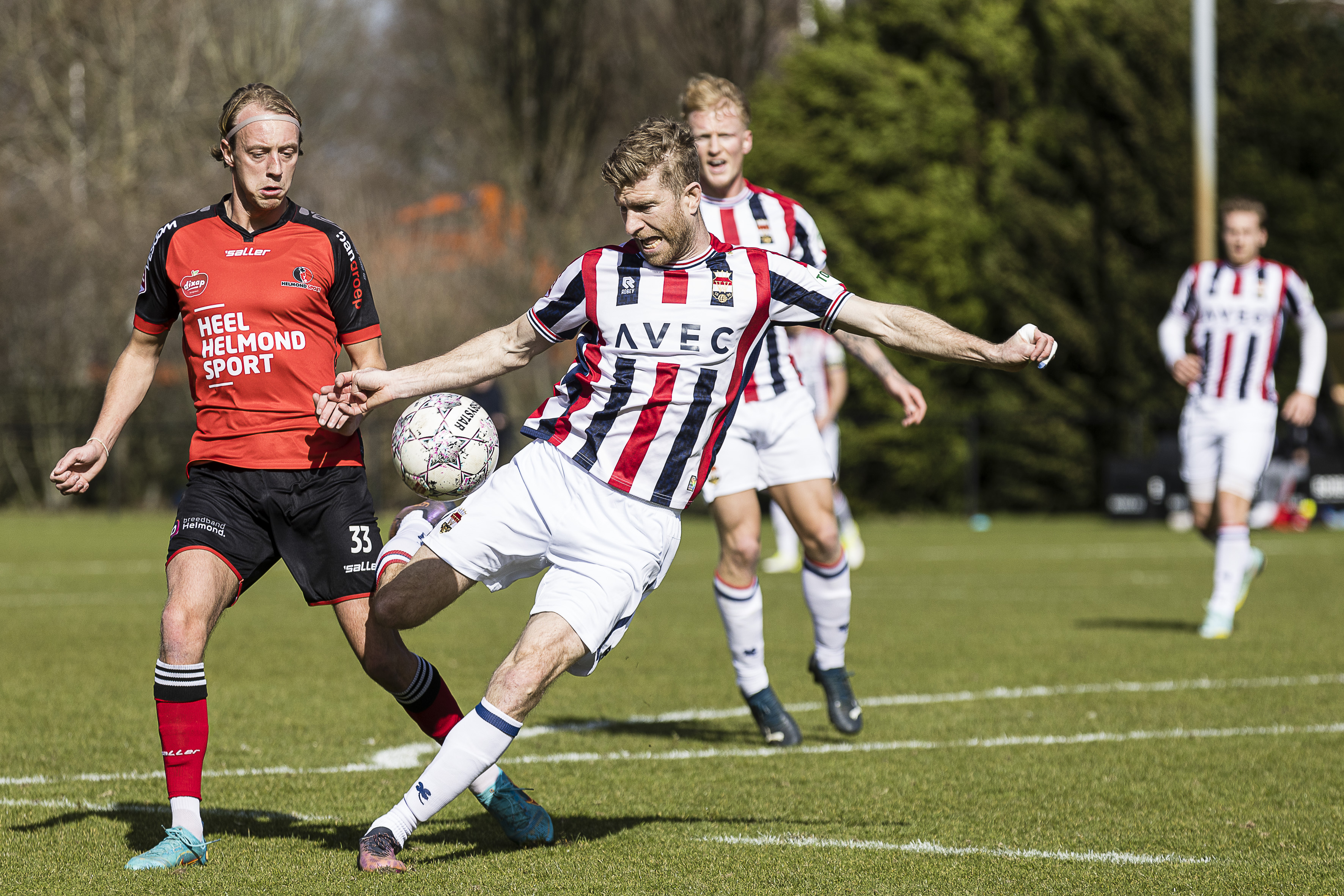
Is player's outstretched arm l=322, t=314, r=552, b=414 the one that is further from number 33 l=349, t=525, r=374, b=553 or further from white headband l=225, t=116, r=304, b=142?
white headband l=225, t=116, r=304, b=142

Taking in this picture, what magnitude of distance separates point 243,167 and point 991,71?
90.0ft

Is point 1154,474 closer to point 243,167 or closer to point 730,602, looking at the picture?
point 730,602

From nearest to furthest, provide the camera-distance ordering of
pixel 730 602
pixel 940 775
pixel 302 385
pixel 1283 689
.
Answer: pixel 302 385 < pixel 940 775 < pixel 730 602 < pixel 1283 689

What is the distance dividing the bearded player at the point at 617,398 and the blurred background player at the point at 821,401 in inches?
266

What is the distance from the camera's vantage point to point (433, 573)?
177 inches

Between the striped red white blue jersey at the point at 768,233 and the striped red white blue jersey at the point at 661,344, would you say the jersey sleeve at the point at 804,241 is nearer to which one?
the striped red white blue jersey at the point at 768,233

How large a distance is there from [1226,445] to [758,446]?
4185mm

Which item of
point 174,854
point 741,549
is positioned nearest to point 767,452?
point 741,549

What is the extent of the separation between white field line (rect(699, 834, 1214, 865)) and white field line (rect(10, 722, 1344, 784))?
A: 4.51ft

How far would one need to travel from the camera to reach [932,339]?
446cm

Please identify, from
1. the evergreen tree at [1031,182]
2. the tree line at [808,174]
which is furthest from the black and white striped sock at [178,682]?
the evergreen tree at [1031,182]

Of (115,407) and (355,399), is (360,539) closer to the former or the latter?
(355,399)

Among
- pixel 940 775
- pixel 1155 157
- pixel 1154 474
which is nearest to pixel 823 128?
pixel 1155 157

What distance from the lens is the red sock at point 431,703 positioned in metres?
4.85
